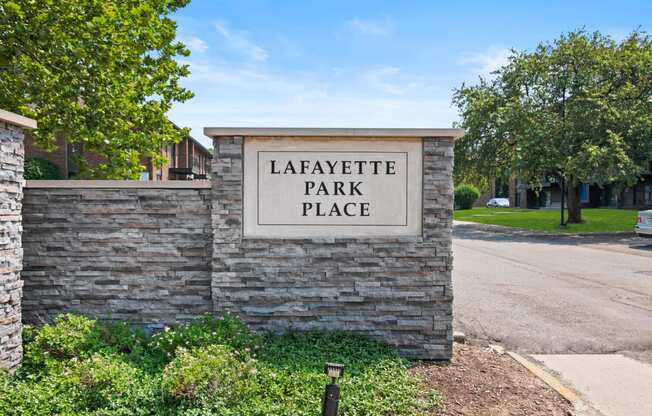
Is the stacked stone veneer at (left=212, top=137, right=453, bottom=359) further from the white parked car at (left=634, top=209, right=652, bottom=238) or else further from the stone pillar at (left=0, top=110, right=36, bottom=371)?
the white parked car at (left=634, top=209, right=652, bottom=238)

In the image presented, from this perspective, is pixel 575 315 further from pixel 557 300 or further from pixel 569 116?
pixel 569 116

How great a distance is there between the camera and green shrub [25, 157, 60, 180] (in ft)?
64.1

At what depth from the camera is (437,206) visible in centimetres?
501

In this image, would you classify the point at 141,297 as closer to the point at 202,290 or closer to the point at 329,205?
the point at 202,290

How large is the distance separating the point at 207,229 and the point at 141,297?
1.07 metres

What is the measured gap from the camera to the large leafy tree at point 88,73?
8.50 meters

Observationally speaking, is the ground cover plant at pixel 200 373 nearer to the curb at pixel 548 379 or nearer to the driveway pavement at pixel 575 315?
the curb at pixel 548 379

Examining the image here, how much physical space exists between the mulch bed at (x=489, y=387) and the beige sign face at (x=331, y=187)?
1502mm

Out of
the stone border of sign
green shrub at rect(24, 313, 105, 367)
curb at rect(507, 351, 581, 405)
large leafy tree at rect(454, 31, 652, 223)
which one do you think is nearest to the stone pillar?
green shrub at rect(24, 313, 105, 367)

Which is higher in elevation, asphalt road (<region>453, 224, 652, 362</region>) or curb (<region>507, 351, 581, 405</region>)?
asphalt road (<region>453, 224, 652, 362</region>)

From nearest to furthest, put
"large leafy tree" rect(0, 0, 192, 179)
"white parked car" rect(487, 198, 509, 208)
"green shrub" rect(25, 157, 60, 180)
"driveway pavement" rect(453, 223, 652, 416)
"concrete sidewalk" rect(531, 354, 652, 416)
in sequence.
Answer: "concrete sidewalk" rect(531, 354, 652, 416), "driveway pavement" rect(453, 223, 652, 416), "large leafy tree" rect(0, 0, 192, 179), "green shrub" rect(25, 157, 60, 180), "white parked car" rect(487, 198, 509, 208)

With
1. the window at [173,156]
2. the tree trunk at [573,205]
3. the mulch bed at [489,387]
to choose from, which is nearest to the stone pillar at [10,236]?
the mulch bed at [489,387]

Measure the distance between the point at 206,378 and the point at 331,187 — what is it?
238 cm

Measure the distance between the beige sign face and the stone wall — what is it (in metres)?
0.65
